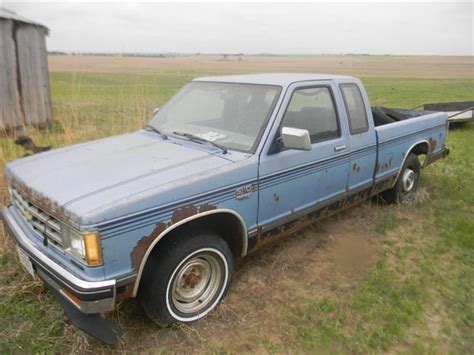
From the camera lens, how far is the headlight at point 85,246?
230cm

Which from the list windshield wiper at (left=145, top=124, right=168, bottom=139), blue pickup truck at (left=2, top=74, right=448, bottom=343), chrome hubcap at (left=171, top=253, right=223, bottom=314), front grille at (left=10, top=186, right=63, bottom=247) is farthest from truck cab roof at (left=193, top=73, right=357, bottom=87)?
front grille at (left=10, top=186, right=63, bottom=247)

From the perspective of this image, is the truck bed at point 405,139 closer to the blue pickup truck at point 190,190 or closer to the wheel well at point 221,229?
the blue pickup truck at point 190,190

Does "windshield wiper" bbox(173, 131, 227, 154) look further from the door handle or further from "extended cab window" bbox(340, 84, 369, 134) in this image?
"extended cab window" bbox(340, 84, 369, 134)

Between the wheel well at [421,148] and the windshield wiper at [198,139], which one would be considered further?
the wheel well at [421,148]

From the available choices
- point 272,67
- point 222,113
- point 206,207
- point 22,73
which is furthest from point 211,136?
point 272,67

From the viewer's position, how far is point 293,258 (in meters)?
4.10

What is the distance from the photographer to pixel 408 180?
5.65 m

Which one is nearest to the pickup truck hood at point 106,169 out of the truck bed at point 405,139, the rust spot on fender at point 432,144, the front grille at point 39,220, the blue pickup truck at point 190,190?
the blue pickup truck at point 190,190

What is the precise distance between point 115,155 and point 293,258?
2094 millimetres

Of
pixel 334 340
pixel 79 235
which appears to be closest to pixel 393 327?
pixel 334 340

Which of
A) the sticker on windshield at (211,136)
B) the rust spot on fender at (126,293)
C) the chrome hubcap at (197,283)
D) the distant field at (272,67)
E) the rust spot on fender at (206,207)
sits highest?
the distant field at (272,67)

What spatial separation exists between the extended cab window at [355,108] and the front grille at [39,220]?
307 centimetres

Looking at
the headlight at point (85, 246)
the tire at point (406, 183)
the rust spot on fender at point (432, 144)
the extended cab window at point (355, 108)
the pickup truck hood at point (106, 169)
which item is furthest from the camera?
the rust spot on fender at point (432, 144)

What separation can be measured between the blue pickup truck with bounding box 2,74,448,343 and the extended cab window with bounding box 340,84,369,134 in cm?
2
